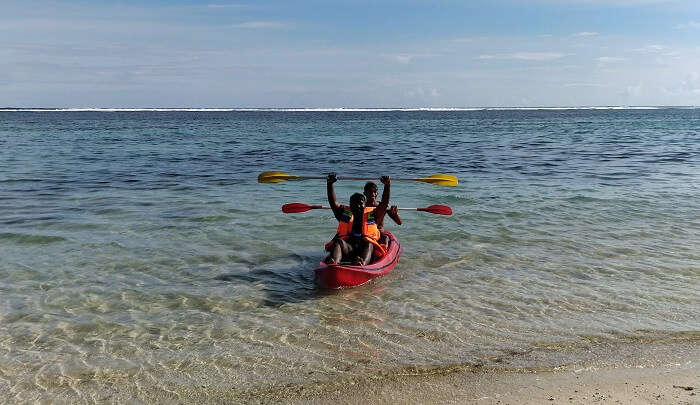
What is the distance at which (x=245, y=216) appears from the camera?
12758 millimetres

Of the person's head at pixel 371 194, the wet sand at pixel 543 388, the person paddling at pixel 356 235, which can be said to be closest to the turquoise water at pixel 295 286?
the wet sand at pixel 543 388

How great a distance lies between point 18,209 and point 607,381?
1278 centimetres

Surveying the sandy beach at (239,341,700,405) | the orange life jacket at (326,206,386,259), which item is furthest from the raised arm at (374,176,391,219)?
the sandy beach at (239,341,700,405)

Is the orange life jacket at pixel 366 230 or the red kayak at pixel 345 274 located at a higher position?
the orange life jacket at pixel 366 230

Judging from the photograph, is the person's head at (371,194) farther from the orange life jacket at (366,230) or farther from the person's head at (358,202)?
the person's head at (358,202)

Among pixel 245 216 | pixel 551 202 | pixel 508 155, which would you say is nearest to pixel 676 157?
pixel 508 155

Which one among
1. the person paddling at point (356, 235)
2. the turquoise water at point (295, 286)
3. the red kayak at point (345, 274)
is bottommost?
the turquoise water at point (295, 286)

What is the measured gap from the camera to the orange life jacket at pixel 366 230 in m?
8.60

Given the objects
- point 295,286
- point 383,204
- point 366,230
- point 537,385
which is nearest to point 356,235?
point 366,230

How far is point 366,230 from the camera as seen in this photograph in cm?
862

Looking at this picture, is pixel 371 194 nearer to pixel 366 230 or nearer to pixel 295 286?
pixel 366 230

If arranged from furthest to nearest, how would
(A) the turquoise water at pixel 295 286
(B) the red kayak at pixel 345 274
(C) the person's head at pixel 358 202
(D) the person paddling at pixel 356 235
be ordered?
(C) the person's head at pixel 358 202, (D) the person paddling at pixel 356 235, (B) the red kayak at pixel 345 274, (A) the turquoise water at pixel 295 286

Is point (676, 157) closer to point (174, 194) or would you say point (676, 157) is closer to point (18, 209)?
point (174, 194)

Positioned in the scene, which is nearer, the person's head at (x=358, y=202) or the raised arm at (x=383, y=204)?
the person's head at (x=358, y=202)
